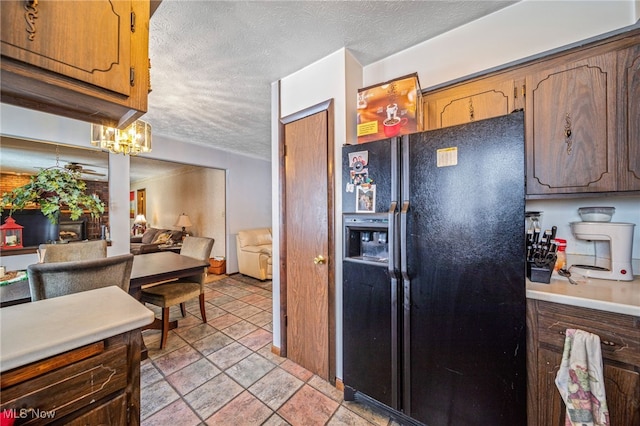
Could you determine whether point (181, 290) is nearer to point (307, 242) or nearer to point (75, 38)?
point (307, 242)

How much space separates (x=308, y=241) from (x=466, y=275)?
113cm

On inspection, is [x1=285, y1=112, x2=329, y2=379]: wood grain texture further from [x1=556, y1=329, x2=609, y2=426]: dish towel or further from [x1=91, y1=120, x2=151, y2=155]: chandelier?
[x1=91, y1=120, x2=151, y2=155]: chandelier

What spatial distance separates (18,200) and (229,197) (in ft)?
10.7

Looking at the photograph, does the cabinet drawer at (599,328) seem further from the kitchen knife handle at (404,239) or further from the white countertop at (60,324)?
the white countertop at (60,324)

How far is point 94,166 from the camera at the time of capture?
330 centimetres

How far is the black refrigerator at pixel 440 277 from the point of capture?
1.09m

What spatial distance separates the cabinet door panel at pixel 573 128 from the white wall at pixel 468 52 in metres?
0.25

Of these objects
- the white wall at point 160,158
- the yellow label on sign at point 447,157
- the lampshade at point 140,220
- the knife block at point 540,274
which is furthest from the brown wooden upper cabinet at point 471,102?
the lampshade at point 140,220

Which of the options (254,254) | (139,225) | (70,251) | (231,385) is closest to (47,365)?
(231,385)

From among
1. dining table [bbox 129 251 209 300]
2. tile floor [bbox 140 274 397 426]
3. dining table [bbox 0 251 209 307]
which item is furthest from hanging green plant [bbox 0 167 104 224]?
tile floor [bbox 140 274 397 426]

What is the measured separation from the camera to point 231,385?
1.78 meters

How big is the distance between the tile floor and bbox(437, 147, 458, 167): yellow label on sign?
1602mm

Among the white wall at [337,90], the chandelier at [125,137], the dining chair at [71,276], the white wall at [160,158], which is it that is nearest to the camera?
the dining chair at [71,276]

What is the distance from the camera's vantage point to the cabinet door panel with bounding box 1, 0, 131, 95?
699 mm
